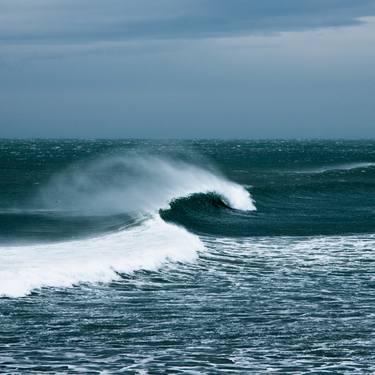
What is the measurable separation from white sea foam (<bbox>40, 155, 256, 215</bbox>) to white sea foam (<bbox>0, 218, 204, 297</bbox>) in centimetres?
900

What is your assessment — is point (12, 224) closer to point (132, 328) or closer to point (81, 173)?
point (132, 328)

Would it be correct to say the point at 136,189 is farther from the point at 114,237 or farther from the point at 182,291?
the point at 182,291

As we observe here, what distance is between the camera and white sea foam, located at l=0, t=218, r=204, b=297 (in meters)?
18.0

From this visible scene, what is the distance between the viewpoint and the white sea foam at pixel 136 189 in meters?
39.2

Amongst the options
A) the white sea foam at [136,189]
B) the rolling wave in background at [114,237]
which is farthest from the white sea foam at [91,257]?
the white sea foam at [136,189]

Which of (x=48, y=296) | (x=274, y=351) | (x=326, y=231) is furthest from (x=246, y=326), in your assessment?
(x=326, y=231)

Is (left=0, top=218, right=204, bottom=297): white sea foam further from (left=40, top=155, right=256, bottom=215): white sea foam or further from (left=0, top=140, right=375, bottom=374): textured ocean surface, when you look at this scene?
(left=40, top=155, right=256, bottom=215): white sea foam

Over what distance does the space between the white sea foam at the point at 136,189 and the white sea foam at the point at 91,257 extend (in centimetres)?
900

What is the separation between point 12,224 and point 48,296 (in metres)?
14.3

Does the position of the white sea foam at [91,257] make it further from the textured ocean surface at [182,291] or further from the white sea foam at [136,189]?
the white sea foam at [136,189]

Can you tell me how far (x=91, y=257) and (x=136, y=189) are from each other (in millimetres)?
24824

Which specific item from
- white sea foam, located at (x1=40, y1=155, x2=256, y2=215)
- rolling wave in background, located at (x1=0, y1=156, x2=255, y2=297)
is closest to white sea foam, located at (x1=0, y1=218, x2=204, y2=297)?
rolling wave in background, located at (x1=0, y1=156, x2=255, y2=297)

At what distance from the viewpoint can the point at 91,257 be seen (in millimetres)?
21344

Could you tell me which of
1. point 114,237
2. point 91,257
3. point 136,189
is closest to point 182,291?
point 91,257
